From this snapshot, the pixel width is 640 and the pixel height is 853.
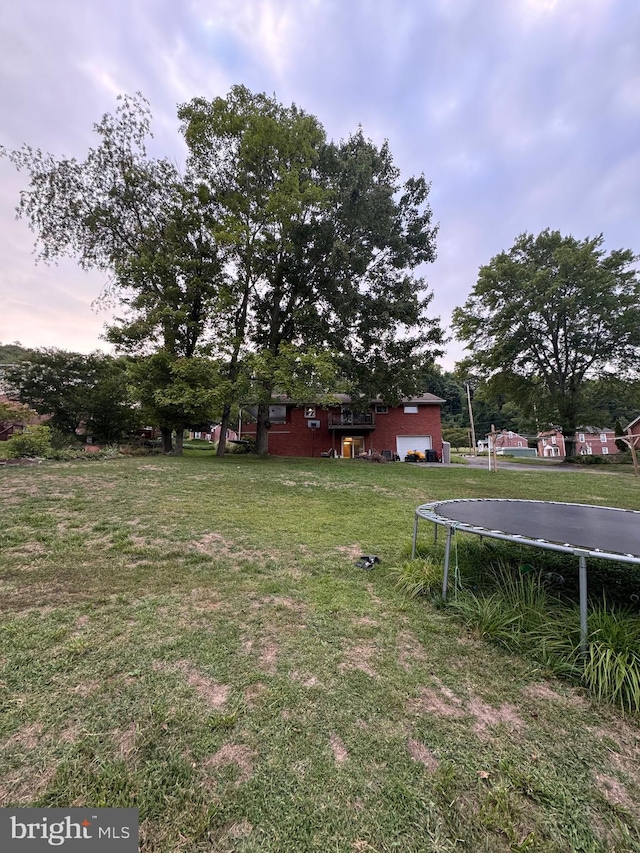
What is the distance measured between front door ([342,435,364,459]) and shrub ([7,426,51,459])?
17315mm

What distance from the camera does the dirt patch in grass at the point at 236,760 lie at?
5.47ft

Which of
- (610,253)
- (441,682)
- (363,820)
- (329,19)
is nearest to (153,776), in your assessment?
(363,820)

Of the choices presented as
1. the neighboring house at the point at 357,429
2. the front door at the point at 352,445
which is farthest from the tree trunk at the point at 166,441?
the front door at the point at 352,445

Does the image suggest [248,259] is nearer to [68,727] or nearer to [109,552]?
[109,552]

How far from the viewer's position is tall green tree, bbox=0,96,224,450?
Answer: 15.0 meters

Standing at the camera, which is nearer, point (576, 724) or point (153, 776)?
point (153, 776)

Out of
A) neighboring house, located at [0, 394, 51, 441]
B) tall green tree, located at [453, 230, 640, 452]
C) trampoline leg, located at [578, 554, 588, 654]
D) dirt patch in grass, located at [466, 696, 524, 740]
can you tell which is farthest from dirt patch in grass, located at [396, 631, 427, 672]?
tall green tree, located at [453, 230, 640, 452]

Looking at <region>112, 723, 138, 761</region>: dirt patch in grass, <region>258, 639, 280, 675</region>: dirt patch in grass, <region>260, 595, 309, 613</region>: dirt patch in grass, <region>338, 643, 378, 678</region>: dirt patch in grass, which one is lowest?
<region>338, 643, 378, 678</region>: dirt patch in grass

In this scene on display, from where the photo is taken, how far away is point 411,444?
79.4ft

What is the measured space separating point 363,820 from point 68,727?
1649 millimetres

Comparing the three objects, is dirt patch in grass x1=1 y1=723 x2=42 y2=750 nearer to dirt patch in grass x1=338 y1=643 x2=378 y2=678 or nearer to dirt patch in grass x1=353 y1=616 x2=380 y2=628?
dirt patch in grass x1=338 y1=643 x2=378 y2=678

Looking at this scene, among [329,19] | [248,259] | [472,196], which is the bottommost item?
[248,259]

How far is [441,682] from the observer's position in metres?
2.39

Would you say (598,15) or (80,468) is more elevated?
(598,15)
